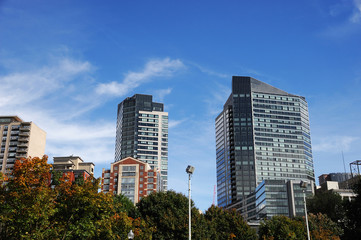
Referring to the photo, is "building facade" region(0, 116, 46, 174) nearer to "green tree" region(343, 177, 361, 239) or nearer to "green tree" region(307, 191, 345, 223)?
"green tree" region(307, 191, 345, 223)

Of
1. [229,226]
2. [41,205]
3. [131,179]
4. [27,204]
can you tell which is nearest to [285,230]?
[229,226]

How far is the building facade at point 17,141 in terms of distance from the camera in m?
180

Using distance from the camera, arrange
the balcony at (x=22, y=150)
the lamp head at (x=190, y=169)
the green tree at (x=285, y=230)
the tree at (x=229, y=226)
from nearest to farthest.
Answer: the lamp head at (x=190, y=169), the green tree at (x=285, y=230), the tree at (x=229, y=226), the balcony at (x=22, y=150)

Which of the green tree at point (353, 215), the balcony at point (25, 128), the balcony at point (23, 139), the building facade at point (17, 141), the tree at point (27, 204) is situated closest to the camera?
the tree at point (27, 204)

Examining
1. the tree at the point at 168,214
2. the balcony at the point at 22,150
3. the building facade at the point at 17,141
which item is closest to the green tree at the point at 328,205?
the tree at the point at 168,214

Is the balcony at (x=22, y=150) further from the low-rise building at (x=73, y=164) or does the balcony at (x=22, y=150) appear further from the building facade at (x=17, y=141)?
the low-rise building at (x=73, y=164)

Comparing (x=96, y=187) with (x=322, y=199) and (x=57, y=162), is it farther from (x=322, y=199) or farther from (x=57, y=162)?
(x=57, y=162)

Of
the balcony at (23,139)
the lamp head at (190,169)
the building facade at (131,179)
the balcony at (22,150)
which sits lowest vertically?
the lamp head at (190,169)

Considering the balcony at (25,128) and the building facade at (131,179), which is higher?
the balcony at (25,128)

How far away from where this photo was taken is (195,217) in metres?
55.3

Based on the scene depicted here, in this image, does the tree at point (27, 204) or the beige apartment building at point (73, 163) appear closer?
the tree at point (27, 204)

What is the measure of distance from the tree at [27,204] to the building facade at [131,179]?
11930cm

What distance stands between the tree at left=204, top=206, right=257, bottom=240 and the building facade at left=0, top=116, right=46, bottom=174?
5327 inches

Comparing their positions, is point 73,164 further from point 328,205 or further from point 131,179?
point 328,205
